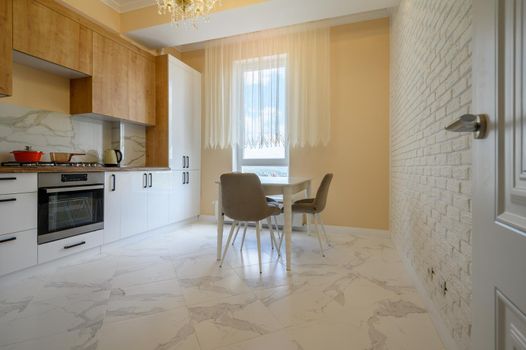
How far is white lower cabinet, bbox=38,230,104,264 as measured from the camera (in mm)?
2258

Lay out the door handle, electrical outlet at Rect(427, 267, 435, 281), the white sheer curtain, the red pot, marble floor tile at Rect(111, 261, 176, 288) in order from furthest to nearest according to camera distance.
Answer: the white sheer curtain
the red pot
marble floor tile at Rect(111, 261, 176, 288)
electrical outlet at Rect(427, 267, 435, 281)
the door handle

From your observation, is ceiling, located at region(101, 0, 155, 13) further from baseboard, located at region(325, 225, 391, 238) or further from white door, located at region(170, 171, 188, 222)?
baseboard, located at region(325, 225, 391, 238)

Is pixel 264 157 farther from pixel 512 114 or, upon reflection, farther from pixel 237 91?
pixel 512 114

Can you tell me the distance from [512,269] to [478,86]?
0.41m

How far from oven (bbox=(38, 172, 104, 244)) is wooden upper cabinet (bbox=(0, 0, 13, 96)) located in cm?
79

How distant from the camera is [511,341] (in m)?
0.50

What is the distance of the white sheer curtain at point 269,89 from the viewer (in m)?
3.68

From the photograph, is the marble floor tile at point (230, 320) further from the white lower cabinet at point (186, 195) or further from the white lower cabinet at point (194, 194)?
the white lower cabinet at point (194, 194)

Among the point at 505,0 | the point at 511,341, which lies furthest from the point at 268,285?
the point at 505,0

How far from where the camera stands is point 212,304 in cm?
174

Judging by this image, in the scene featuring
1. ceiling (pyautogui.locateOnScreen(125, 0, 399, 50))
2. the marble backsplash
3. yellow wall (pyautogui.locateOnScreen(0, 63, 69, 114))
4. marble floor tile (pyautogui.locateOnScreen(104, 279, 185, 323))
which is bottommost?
marble floor tile (pyautogui.locateOnScreen(104, 279, 185, 323))

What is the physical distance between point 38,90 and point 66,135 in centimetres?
51

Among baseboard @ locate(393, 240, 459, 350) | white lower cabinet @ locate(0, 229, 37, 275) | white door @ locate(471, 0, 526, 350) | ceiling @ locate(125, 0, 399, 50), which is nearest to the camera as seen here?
white door @ locate(471, 0, 526, 350)

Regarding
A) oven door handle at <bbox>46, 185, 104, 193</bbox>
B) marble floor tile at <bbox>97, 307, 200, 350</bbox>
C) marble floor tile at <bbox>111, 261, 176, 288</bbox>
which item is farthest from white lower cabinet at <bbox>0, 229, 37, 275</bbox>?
marble floor tile at <bbox>97, 307, 200, 350</bbox>
